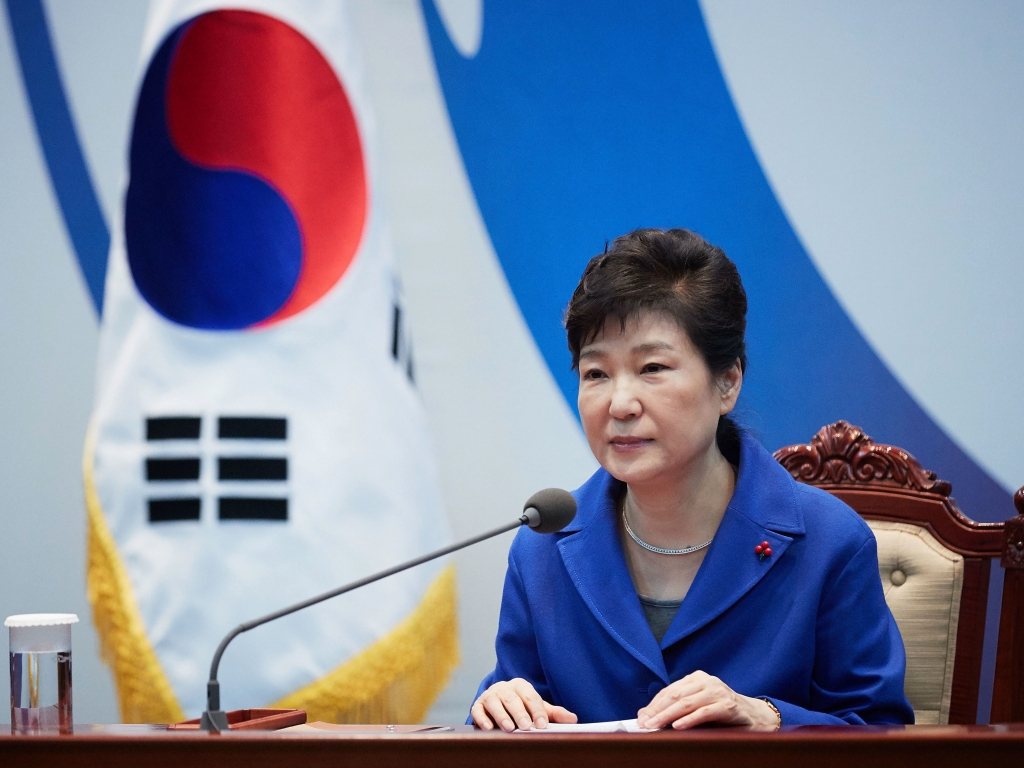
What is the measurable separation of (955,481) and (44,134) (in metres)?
2.42

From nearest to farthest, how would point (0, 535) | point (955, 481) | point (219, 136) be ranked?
point (219, 136) → point (955, 481) → point (0, 535)

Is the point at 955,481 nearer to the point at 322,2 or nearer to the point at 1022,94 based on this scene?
the point at 1022,94

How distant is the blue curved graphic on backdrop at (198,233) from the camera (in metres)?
1.99

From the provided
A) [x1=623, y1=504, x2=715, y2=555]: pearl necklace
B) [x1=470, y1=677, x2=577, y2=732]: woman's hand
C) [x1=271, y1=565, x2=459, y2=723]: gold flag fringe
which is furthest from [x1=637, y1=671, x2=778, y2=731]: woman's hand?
[x1=271, y1=565, x2=459, y2=723]: gold flag fringe

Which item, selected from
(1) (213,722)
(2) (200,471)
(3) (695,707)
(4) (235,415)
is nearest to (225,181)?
(4) (235,415)

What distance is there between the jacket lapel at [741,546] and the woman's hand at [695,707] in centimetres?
26

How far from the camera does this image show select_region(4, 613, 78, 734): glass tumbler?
1077mm

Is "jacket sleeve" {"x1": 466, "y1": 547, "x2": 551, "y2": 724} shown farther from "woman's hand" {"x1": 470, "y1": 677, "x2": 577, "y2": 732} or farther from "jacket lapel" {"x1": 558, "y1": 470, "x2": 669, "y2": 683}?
"woman's hand" {"x1": 470, "y1": 677, "x2": 577, "y2": 732}

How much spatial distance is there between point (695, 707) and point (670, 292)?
1.99 ft

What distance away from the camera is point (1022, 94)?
230 centimetres

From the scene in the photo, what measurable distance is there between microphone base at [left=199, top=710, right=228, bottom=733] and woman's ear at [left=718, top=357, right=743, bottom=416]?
33.3 inches

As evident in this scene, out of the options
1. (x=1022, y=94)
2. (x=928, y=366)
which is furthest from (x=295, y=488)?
(x=1022, y=94)

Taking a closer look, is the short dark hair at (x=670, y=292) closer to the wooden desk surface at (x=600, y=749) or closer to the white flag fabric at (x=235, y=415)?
the wooden desk surface at (x=600, y=749)

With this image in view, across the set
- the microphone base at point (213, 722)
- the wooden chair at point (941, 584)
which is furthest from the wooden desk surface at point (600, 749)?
the wooden chair at point (941, 584)
